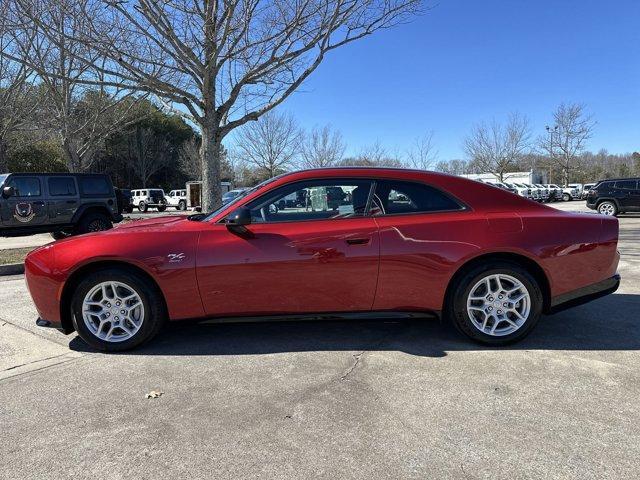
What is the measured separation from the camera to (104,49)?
906 centimetres

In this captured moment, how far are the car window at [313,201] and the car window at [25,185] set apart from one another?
32.5ft

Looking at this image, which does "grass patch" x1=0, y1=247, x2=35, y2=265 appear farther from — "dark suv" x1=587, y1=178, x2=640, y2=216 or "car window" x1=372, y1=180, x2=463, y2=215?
"dark suv" x1=587, y1=178, x2=640, y2=216

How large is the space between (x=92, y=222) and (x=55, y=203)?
112 cm

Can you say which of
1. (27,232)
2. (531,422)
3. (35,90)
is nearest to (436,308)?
(531,422)

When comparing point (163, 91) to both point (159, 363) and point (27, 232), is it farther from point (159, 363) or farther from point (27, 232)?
point (159, 363)

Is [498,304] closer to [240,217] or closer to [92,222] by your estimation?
[240,217]

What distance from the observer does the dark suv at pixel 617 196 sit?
17.8 meters

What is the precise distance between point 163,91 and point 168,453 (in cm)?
921

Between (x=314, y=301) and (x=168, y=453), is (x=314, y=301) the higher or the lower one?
the higher one

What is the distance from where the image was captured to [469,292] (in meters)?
3.79

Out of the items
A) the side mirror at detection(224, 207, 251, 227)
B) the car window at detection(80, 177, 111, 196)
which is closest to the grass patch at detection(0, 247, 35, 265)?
the car window at detection(80, 177, 111, 196)

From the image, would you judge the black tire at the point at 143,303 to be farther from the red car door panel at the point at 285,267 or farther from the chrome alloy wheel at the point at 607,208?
the chrome alloy wheel at the point at 607,208

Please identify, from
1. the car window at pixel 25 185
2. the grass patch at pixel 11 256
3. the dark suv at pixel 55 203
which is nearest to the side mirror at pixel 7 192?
the dark suv at pixel 55 203

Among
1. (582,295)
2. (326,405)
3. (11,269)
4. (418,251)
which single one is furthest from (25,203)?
(582,295)
